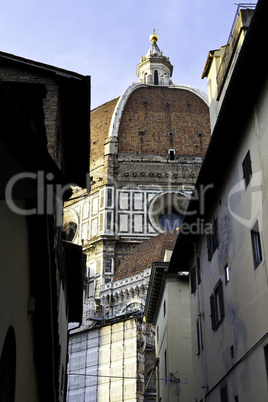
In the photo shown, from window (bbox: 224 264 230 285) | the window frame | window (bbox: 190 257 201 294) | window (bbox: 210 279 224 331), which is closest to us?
the window frame

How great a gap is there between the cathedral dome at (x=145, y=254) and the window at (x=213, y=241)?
25.6 meters

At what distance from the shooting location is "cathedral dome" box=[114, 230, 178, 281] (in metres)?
40.2

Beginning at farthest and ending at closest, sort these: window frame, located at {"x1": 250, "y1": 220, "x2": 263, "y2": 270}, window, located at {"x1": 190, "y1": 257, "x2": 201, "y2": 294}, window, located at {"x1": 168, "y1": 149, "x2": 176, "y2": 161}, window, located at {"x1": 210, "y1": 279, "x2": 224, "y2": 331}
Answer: window, located at {"x1": 168, "y1": 149, "x2": 176, "y2": 161} < window, located at {"x1": 190, "y1": 257, "x2": 201, "y2": 294} < window, located at {"x1": 210, "y1": 279, "x2": 224, "y2": 331} < window frame, located at {"x1": 250, "y1": 220, "x2": 263, "y2": 270}

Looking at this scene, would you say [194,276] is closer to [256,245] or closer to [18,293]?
[256,245]

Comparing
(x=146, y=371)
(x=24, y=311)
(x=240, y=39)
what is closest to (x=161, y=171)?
(x=146, y=371)

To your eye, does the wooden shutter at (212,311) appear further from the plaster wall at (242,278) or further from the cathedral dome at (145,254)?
the cathedral dome at (145,254)

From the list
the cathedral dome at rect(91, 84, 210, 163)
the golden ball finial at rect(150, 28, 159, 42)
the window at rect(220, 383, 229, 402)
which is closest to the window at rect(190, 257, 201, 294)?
the window at rect(220, 383, 229, 402)

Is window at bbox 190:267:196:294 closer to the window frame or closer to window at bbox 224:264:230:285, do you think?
window at bbox 224:264:230:285

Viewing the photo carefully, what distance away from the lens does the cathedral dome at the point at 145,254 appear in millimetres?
40219

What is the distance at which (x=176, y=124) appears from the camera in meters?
56.0

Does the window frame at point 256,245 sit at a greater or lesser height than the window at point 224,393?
greater

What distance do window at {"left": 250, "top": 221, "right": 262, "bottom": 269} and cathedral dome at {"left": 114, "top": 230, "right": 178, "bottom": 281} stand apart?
2930cm

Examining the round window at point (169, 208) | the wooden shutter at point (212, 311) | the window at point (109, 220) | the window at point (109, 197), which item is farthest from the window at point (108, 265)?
the wooden shutter at point (212, 311)

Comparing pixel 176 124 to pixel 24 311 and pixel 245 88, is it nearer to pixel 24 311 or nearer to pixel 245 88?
pixel 245 88
